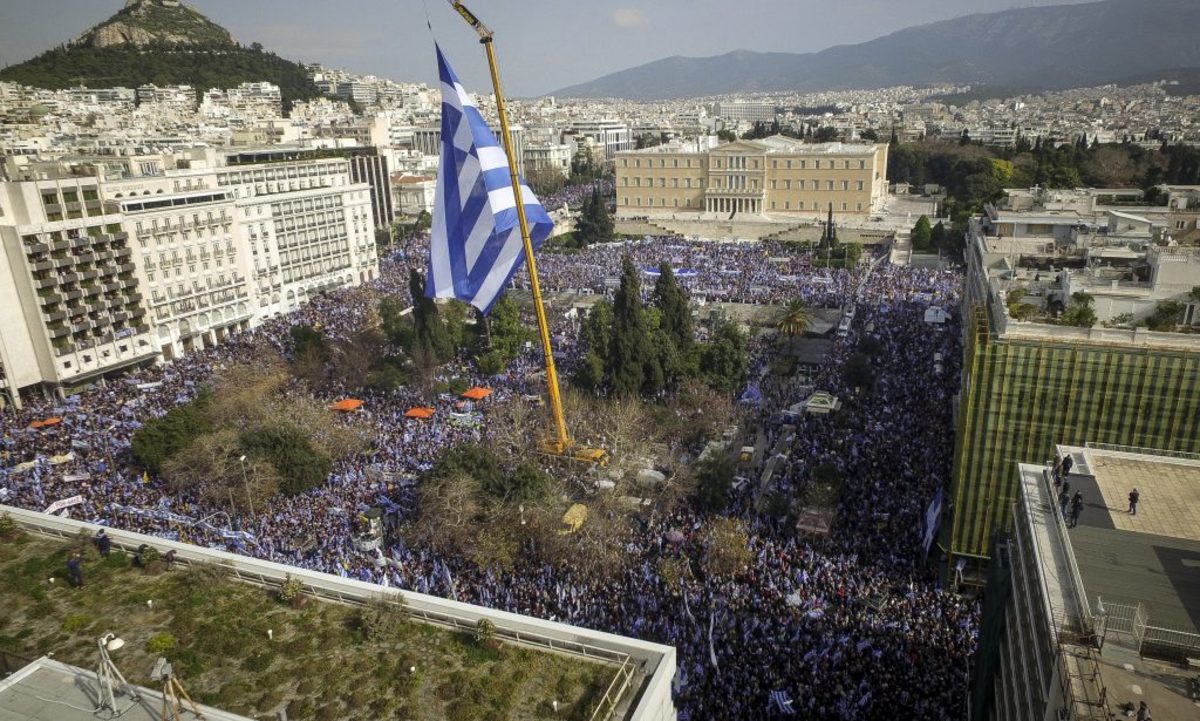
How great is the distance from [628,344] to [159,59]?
12785 centimetres

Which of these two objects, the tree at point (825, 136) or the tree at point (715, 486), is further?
the tree at point (825, 136)

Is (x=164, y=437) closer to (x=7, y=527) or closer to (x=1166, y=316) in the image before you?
(x=7, y=527)

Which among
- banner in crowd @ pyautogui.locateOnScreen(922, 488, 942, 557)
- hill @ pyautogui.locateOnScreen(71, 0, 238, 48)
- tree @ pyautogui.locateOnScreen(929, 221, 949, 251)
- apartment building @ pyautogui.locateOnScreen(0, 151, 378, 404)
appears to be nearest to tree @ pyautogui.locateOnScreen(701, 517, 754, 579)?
banner in crowd @ pyautogui.locateOnScreen(922, 488, 942, 557)

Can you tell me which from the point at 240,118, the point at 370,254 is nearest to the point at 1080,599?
the point at 370,254

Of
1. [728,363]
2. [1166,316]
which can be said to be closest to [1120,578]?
[1166,316]

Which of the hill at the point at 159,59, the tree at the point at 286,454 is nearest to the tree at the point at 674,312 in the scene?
the tree at the point at 286,454

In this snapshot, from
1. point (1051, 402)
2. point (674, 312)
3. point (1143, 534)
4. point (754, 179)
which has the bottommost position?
point (674, 312)

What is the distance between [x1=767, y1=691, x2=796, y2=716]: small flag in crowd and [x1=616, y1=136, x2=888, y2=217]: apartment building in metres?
63.3

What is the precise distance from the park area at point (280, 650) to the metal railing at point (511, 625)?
6.6 inches

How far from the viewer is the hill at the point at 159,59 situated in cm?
11781

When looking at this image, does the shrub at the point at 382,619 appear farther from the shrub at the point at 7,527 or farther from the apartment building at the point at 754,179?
the apartment building at the point at 754,179

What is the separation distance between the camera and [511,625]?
33.9 feet

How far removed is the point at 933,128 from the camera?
140m

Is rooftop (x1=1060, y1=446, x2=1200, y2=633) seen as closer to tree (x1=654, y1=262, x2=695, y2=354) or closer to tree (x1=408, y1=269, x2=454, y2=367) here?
tree (x1=654, y1=262, x2=695, y2=354)
